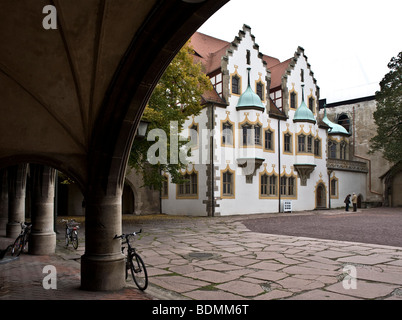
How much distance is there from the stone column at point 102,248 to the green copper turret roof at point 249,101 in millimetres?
19325

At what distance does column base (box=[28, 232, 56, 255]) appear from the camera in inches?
388

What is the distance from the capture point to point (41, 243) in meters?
9.86

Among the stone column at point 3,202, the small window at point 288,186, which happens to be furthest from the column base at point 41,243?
the small window at point 288,186

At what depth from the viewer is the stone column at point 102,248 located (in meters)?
6.17

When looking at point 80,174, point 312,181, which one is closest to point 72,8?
point 80,174

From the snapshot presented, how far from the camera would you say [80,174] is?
635 cm

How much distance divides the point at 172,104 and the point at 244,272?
40.1 feet

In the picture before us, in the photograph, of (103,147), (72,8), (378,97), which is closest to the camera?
(72,8)

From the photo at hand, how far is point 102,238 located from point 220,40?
94.7 ft

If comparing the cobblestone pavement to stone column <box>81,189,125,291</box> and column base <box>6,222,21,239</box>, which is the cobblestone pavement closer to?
stone column <box>81,189,125,291</box>

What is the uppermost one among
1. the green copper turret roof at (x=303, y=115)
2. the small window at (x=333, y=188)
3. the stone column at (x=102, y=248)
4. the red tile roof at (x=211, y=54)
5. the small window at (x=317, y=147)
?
the red tile roof at (x=211, y=54)

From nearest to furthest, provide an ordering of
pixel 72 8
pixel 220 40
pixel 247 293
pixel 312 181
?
1. pixel 72 8
2. pixel 247 293
3. pixel 312 181
4. pixel 220 40

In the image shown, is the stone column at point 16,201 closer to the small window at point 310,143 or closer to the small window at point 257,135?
the small window at point 257,135
